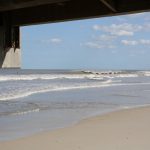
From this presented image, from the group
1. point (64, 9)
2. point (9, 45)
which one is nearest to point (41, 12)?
point (64, 9)

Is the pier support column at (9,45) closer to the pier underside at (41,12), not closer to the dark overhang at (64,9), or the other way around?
the pier underside at (41,12)

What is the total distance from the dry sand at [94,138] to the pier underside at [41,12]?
29.6 ft

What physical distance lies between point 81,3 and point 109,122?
36.6 ft

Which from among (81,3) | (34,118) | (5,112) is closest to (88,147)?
(34,118)

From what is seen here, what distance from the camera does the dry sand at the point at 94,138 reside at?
22.5ft

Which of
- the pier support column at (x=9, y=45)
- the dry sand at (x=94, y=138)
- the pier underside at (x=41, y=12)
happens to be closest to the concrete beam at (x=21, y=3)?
the pier underside at (x=41, y=12)

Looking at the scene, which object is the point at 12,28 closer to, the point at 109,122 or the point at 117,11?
the point at 117,11

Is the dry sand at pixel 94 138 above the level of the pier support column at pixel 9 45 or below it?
below

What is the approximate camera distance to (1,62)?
873 inches

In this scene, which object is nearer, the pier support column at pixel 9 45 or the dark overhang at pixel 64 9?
the dark overhang at pixel 64 9

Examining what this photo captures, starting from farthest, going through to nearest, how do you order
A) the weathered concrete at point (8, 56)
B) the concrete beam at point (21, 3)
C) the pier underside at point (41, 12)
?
the weathered concrete at point (8, 56), the pier underside at point (41, 12), the concrete beam at point (21, 3)

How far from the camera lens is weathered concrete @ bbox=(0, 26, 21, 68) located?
72.9 ft

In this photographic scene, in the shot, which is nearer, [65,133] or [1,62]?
[65,133]

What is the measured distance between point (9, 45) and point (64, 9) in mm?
4109
